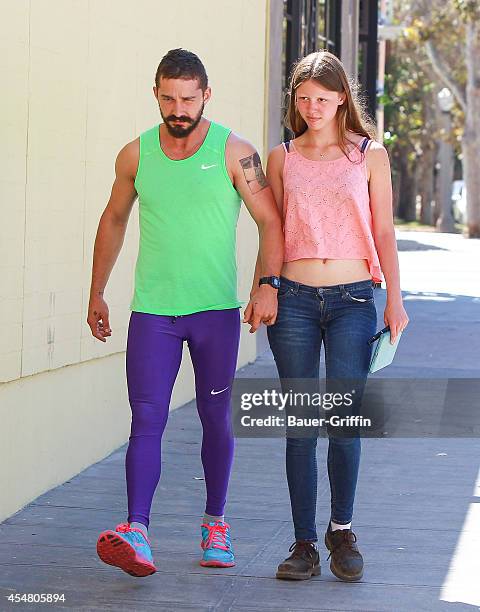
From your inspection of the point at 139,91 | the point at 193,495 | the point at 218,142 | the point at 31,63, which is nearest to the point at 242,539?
the point at 193,495

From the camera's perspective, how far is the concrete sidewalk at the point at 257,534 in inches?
202

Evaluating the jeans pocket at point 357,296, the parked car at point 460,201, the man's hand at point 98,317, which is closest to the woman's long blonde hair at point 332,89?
the jeans pocket at point 357,296

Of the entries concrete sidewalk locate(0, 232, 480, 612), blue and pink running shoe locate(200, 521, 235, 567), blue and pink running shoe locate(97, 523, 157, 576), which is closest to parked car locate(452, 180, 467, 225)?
concrete sidewalk locate(0, 232, 480, 612)

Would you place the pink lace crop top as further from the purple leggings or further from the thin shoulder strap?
the purple leggings

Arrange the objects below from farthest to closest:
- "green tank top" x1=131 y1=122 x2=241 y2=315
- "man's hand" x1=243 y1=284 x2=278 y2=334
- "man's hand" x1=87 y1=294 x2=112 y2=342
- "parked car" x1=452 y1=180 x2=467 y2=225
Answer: "parked car" x1=452 y1=180 x2=467 y2=225 → "man's hand" x1=87 y1=294 x2=112 y2=342 → "green tank top" x1=131 y1=122 x2=241 y2=315 → "man's hand" x1=243 y1=284 x2=278 y2=334

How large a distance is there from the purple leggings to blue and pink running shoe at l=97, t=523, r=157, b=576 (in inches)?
5.0

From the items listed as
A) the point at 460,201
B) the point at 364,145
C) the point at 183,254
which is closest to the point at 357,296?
the point at 364,145

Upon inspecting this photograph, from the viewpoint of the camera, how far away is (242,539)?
19.6 feet

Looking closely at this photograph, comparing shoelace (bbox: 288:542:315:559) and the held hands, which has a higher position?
the held hands

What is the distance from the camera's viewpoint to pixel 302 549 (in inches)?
211

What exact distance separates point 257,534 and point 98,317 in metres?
1.29

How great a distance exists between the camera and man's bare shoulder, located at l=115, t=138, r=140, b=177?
528cm

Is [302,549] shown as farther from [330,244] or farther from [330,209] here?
[330,209]

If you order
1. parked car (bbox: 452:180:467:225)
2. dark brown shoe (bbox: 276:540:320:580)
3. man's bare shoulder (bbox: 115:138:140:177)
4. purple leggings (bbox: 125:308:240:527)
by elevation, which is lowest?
dark brown shoe (bbox: 276:540:320:580)
